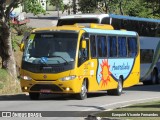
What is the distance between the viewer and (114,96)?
88.4 ft

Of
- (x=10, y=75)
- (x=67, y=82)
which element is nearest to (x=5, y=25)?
(x=10, y=75)

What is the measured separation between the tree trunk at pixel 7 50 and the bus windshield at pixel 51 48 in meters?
5.26

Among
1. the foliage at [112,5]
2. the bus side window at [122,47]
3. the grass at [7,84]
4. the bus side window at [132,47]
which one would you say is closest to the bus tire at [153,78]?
the foliage at [112,5]

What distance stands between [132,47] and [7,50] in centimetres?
638

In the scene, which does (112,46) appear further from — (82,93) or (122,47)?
(82,93)

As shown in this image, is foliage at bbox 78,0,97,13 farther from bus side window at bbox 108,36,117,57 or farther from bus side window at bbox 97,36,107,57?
bus side window at bbox 97,36,107,57

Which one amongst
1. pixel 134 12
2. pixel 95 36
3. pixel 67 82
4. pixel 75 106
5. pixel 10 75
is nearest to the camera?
pixel 75 106

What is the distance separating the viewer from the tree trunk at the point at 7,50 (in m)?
28.5

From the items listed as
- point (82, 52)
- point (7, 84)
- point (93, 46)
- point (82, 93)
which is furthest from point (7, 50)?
point (82, 93)

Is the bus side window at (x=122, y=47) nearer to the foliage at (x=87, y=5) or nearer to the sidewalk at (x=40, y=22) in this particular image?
the foliage at (x=87, y=5)

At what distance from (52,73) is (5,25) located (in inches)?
260

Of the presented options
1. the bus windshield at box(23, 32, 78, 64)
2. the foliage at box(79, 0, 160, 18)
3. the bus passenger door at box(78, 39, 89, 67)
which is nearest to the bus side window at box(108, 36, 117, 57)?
the bus passenger door at box(78, 39, 89, 67)

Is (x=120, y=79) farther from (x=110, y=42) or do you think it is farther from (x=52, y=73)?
(x=52, y=73)

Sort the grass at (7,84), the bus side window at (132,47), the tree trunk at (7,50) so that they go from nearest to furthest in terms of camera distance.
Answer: the grass at (7,84)
the tree trunk at (7,50)
the bus side window at (132,47)
